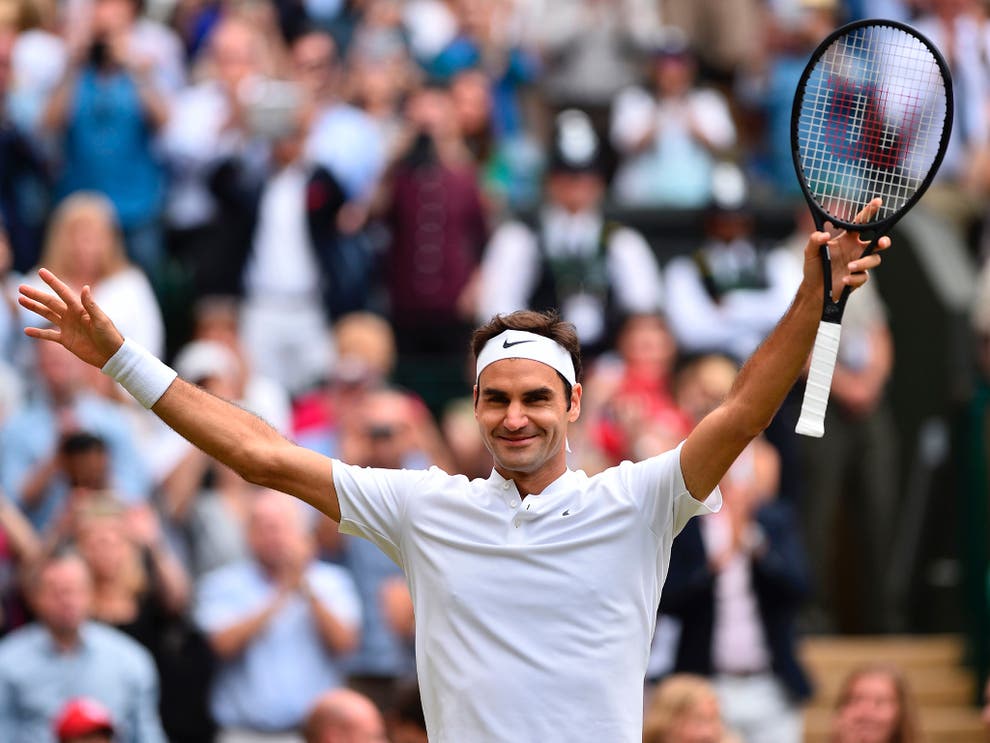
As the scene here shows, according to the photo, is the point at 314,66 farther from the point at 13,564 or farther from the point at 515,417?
the point at 515,417

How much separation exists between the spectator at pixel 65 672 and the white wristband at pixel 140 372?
3297 mm

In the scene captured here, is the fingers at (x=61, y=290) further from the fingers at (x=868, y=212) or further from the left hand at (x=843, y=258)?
the fingers at (x=868, y=212)

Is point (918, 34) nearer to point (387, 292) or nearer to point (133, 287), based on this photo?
point (133, 287)

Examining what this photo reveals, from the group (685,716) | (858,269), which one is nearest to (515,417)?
(858,269)

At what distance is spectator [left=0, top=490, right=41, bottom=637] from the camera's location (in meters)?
9.05

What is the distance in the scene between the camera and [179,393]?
527 cm

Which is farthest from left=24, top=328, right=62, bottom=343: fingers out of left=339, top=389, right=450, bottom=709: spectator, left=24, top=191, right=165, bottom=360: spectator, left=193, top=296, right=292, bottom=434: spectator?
left=24, top=191, right=165, bottom=360: spectator

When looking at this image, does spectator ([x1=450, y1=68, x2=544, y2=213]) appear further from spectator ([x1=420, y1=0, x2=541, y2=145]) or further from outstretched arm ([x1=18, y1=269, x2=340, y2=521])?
outstretched arm ([x1=18, y1=269, x2=340, y2=521])

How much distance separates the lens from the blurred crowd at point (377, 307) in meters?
8.89

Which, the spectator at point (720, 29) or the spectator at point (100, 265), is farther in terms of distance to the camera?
the spectator at point (720, 29)

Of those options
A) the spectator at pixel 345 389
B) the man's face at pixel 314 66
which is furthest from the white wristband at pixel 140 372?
the man's face at pixel 314 66

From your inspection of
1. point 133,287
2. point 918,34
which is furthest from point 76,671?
point 918,34

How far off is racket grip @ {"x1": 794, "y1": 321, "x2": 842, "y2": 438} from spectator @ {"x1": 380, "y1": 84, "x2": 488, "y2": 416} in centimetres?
764

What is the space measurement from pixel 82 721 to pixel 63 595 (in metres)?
0.79
